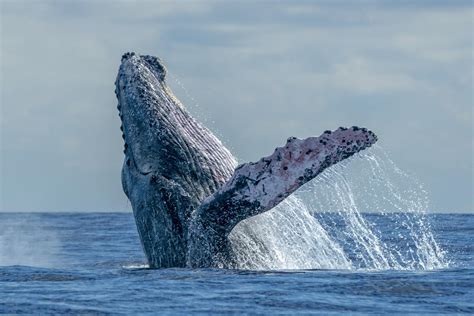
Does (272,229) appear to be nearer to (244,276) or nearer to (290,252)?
(290,252)

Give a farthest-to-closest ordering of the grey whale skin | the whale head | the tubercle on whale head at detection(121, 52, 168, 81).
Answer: the tubercle on whale head at detection(121, 52, 168, 81)
the whale head
the grey whale skin

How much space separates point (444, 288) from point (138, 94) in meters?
4.81

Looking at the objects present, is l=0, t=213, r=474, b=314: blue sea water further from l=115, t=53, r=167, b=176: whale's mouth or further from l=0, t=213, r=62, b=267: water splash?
l=0, t=213, r=62, b=267: water splash

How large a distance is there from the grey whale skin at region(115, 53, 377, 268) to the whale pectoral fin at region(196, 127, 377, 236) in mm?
10

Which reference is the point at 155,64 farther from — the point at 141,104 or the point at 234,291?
the point at 234,291

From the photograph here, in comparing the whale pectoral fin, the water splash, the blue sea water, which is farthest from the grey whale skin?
the water splash

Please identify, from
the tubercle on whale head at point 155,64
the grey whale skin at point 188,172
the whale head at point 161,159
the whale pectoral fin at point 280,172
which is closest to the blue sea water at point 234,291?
the grey whale skin at point 188,172

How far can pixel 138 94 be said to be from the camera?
14734 millimetres

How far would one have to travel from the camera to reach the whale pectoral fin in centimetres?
1234

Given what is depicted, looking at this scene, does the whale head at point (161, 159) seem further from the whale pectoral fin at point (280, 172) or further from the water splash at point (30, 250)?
the water splash at point (30, 250)

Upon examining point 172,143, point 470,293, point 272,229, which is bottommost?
point 470,293

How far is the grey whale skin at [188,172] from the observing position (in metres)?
12.4

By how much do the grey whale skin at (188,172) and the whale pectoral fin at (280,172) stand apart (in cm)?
1

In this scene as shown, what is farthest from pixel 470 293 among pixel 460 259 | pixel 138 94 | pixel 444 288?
pixel 460 259
